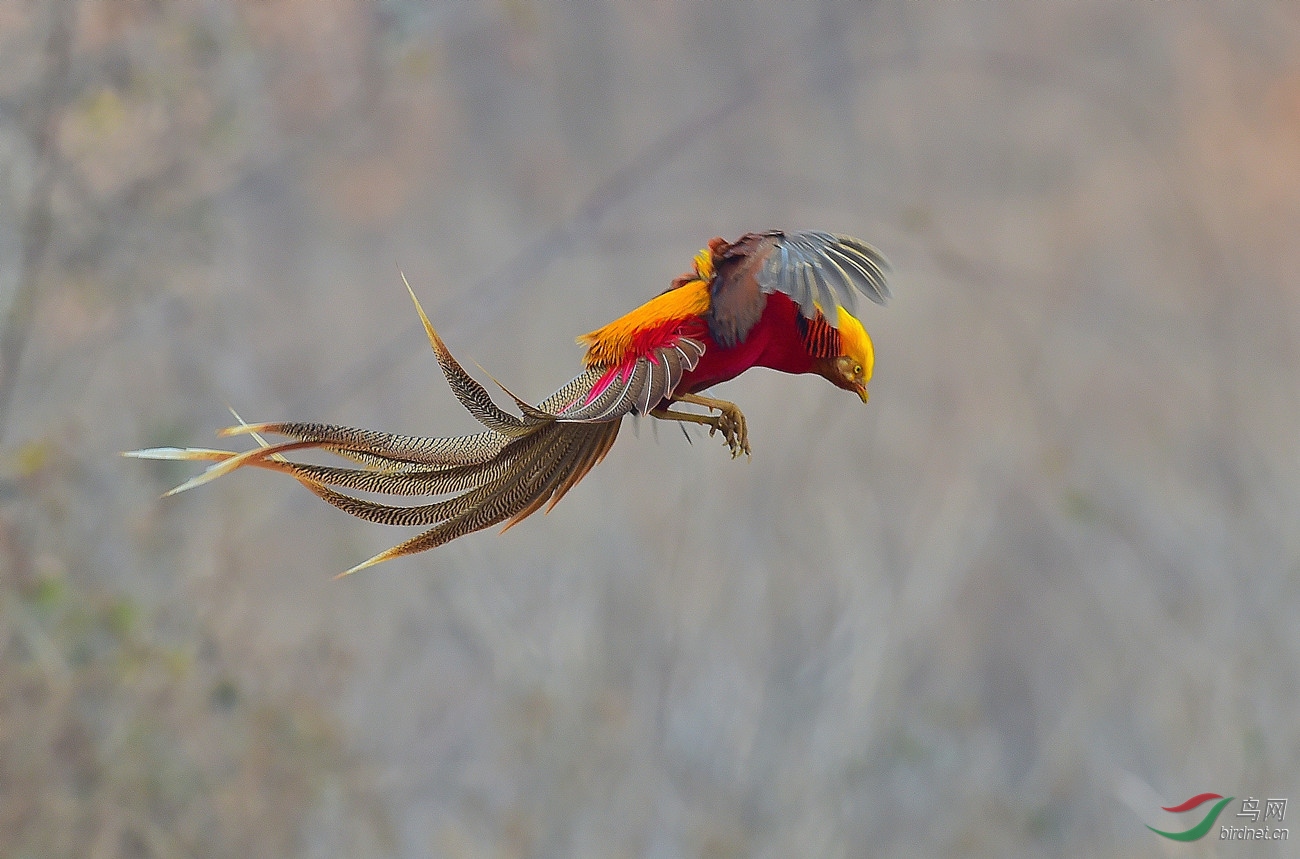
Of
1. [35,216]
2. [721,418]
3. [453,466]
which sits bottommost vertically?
[453,466]

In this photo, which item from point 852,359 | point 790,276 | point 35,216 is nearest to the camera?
point 790,276

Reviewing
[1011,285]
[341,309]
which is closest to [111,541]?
[341,309]

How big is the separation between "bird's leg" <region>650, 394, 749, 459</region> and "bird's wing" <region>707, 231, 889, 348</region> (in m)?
0.04

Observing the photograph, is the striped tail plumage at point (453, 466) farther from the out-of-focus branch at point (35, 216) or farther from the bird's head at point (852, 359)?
the out-of-focus branch at point (35, 216)

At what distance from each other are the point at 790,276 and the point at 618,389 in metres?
0.12

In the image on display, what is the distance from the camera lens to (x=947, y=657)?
3.11 meters

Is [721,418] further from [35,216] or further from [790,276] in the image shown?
[35,216]

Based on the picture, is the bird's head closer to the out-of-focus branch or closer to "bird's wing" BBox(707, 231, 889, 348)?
"bird's wing" BBox(707, 231, 889, 348)

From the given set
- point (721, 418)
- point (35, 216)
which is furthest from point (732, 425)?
point (35, 216)

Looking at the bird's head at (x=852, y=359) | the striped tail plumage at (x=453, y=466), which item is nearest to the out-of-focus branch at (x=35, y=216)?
the striped tail plumage at (x=453, y=466)

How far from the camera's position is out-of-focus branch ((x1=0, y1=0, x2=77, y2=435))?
7.00 feet

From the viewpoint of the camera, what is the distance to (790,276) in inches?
22.3

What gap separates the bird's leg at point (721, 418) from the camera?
0.69 metres

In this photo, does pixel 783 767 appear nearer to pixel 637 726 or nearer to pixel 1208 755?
pixel 637 726
